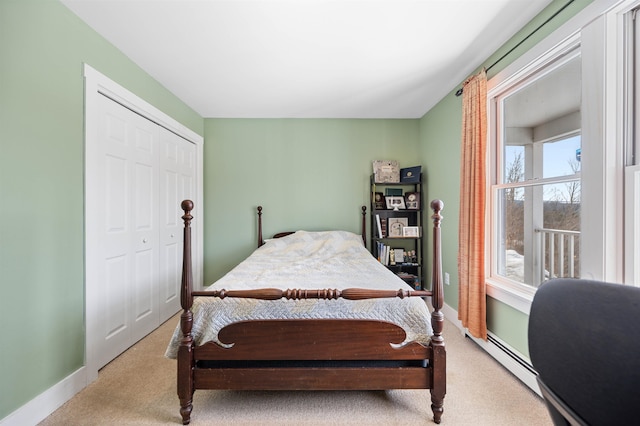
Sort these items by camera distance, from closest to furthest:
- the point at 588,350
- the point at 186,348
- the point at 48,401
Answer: the point at 588,350 → the point at 186,348 → the point at 48,401

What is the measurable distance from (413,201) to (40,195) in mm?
3278

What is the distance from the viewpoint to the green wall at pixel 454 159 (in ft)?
5.29

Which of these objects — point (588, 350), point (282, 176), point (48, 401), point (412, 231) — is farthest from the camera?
point (282, 176)

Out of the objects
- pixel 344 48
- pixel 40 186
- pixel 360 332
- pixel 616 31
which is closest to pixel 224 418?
pixel 360 332

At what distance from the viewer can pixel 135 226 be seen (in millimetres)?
2166

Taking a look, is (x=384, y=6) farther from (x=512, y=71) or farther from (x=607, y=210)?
(x=607, y=210)

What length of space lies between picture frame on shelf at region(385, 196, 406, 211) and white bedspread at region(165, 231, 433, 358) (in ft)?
3.16

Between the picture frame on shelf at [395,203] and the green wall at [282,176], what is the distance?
0.31 metres

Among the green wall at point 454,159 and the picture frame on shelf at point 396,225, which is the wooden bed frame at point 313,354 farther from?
the picture frame on shelf at point 396,225

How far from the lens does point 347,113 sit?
3.17m

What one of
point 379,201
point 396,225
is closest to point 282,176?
point 379,201

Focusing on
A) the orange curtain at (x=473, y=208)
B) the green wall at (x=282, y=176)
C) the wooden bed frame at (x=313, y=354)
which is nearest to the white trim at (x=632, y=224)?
the orange curtain at (x=473, y=208)

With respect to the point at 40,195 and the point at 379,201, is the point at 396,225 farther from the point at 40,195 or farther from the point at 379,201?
the point at 40,195

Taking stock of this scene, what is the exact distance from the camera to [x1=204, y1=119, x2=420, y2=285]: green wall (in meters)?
3.33
